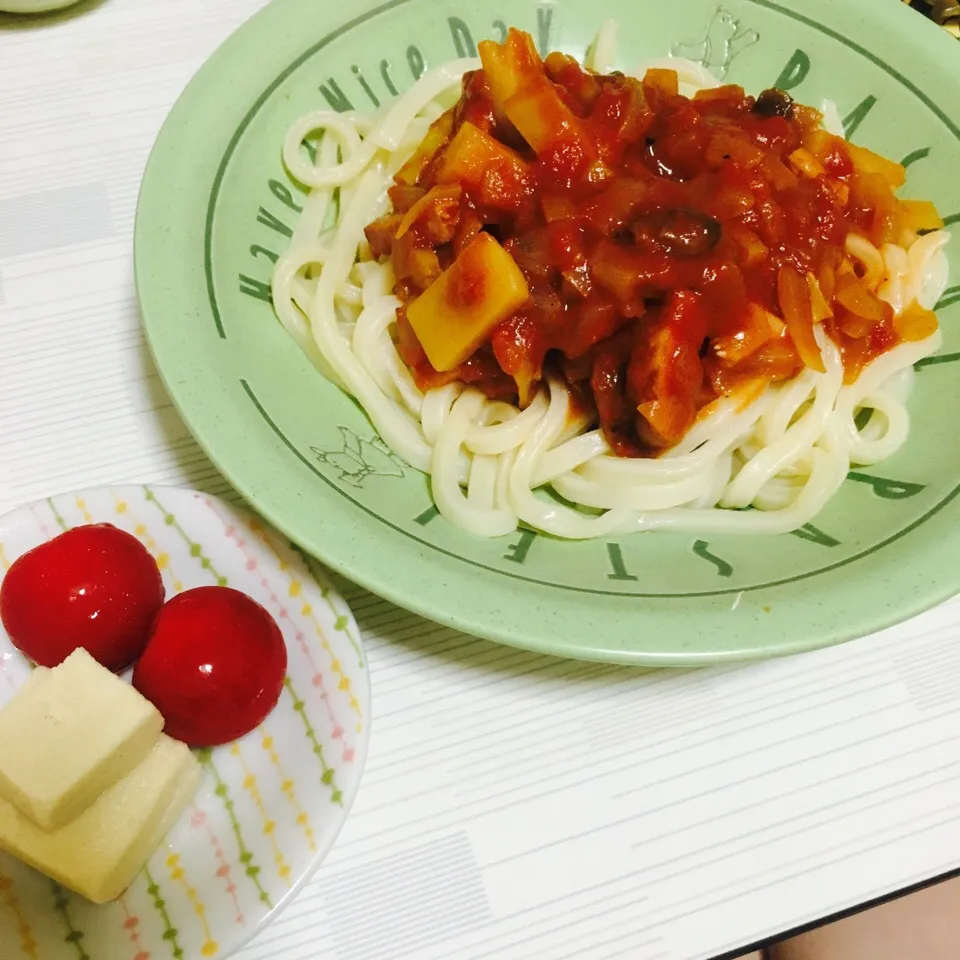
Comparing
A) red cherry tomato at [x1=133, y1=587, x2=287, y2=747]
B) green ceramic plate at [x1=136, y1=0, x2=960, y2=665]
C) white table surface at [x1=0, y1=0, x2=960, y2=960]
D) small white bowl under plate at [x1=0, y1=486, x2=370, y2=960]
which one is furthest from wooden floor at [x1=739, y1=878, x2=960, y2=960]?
red cherry tomato at [x1=133, y1=587, x2=287, y2=747]

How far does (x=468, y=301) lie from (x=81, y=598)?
1079 mm

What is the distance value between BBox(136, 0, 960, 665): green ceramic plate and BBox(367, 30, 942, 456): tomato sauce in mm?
338

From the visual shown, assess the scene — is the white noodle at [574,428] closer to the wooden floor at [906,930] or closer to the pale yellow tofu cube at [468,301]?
the pale yellow tofu cube at [468,301]

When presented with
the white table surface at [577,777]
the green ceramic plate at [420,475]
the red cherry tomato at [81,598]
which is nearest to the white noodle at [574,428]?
the green ceramic plate at [420,475]

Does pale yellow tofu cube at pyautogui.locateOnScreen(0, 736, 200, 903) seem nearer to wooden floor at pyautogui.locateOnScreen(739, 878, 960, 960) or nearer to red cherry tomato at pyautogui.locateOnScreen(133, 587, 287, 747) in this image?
red cherry tomato at pyautogui.locateOnScreen(133, 587, 287, 747)

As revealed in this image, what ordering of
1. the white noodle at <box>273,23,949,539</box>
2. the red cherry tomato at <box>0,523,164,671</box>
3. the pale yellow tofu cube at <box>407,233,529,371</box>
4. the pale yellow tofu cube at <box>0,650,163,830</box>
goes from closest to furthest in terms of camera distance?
1. the pale yellow tofu cube at <box>0,650,163,830</box>
2. the red cherry tomato at <box>0,523,164,671</box>
3. the pale yellow tofu cube at <box>407,233,529,371</box>
4. the white noodle at <box>273,23,949,539</box>

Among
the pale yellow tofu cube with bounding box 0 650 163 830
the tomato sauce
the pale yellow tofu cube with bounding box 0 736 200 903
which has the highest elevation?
the tomato sauce

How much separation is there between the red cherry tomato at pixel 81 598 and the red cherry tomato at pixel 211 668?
8cm

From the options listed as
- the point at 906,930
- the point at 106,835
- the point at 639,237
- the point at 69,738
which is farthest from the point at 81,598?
the point at 906,930

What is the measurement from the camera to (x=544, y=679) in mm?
2115

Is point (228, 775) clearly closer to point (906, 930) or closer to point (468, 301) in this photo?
point (468, 301)

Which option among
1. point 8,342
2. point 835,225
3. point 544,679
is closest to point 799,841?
point 544,679

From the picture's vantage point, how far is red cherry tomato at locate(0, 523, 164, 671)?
6.11 ft

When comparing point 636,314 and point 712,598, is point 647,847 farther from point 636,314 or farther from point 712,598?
point 636,314
